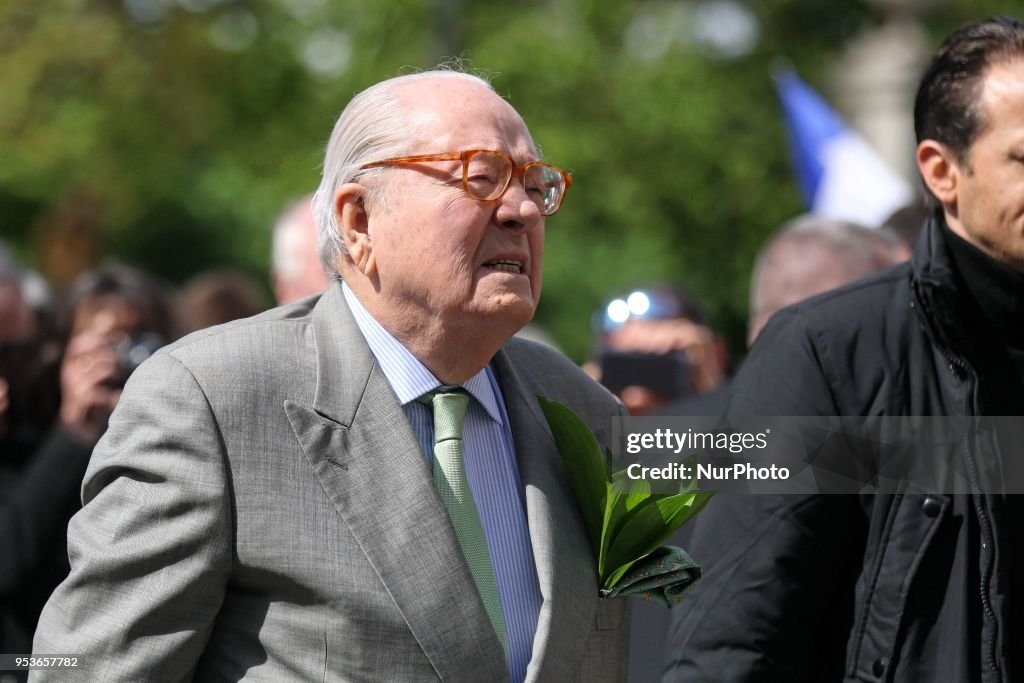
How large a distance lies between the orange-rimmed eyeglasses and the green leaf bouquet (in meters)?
0.46

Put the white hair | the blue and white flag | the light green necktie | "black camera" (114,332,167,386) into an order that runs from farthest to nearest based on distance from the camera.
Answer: the blue and white flag
"black camera" (114,332,167,386)
the white hair
the light green necktie

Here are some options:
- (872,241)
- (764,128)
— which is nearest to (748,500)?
(872,241)

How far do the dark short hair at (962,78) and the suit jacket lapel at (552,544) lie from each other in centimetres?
128

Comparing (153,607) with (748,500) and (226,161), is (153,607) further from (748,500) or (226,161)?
(226,161)

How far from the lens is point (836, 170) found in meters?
8.05

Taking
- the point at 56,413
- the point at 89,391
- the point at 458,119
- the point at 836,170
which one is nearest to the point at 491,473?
the point at 458,119

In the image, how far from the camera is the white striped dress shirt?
2715 millimetres

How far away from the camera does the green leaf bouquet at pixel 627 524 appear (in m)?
2.84

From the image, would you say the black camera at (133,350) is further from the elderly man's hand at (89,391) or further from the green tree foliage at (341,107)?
the green tree foliage at (341,107)

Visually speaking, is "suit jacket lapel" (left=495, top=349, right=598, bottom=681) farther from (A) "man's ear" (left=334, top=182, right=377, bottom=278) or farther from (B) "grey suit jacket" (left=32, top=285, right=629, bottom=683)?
(A) "man's ear" (left=334, top=182, right=377, bottom=278)

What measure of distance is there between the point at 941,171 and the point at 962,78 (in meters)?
0.23

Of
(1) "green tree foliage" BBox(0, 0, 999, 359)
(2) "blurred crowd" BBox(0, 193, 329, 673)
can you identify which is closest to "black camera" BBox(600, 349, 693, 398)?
(2) "blurred crowd" BBox(0, 193, 329, 673)

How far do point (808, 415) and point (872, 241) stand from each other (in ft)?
6.19

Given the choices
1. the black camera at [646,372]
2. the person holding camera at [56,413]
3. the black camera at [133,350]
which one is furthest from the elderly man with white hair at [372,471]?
the black camera at [646,372]
